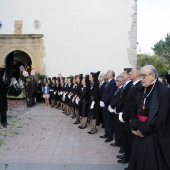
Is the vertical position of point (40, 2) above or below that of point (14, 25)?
above

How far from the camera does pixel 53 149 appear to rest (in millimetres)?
6836

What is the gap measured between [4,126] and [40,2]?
11962mm

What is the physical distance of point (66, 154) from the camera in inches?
251

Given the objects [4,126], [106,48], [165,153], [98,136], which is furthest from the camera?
[106,48]

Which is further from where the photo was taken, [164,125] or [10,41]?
[10,41]

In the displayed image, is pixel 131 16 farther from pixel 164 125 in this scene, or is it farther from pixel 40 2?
pixel 164 125

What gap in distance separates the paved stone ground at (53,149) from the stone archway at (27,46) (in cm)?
1002

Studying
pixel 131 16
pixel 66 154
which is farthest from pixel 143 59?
pixel 66 154

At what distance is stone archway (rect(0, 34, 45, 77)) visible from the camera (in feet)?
64.8

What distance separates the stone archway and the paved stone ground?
395 inches

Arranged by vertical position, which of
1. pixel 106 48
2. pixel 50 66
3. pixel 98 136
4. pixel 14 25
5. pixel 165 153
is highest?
Answer: pixel 14 25

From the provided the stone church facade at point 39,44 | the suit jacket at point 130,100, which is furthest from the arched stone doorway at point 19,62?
the suit jacket at point 130,100

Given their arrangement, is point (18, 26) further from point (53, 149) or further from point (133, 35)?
point (53, 149)

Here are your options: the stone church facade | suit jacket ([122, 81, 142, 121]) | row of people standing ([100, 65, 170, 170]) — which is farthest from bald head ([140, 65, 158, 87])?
the stone church facade
